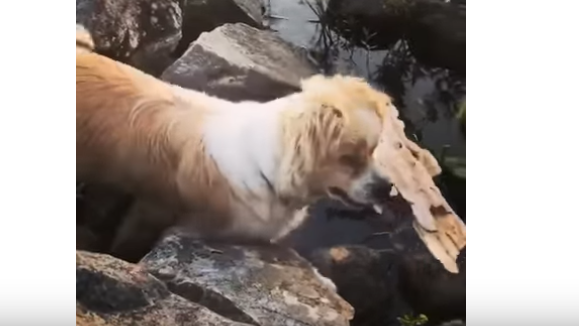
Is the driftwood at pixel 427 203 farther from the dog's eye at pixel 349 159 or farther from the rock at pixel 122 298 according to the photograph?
the rock at pixel 122 298

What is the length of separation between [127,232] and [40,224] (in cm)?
16

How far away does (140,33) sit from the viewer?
1.46m

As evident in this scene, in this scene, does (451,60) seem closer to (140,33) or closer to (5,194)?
(140,33)

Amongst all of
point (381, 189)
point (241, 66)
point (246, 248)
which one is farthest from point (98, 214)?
point (381, 189)

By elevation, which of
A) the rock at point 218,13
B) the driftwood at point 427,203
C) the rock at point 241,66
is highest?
the rock at point 218,13

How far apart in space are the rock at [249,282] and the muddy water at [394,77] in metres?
0.13

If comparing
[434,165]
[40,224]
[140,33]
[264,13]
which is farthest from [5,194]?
[434,165]

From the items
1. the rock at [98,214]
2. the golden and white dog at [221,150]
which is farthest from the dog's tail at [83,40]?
the rock at [98,214]

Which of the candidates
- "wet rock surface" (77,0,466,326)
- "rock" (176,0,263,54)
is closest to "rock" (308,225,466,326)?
"wet rock surface" (77,0,466,326)

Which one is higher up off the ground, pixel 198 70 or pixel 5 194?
pixel 198 70

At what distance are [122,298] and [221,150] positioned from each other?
337mm

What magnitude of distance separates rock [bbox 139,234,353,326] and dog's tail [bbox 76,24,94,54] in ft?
1.30

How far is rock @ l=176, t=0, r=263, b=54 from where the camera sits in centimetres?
148

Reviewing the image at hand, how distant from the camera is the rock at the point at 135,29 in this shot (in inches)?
57.1
